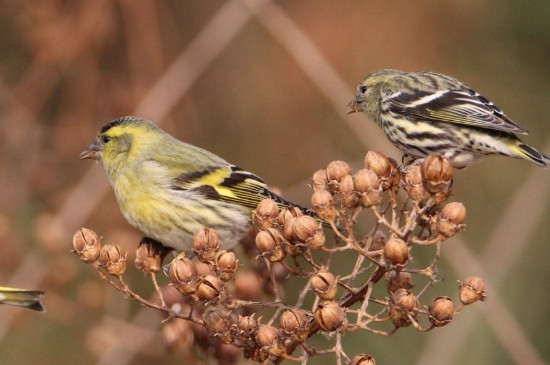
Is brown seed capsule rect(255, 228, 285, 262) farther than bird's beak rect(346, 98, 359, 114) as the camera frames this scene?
No

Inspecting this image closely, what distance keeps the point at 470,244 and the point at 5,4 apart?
4.00 m

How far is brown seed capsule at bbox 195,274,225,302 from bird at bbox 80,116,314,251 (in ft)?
3.57

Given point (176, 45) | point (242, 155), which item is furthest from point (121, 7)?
point (242, 155)

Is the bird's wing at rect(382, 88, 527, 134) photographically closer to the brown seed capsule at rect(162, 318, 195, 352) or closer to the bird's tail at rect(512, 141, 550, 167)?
the bird's tail at rect(512, 141, 550, 167)

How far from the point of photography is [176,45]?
7.54 metres

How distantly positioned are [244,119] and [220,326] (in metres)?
4.69

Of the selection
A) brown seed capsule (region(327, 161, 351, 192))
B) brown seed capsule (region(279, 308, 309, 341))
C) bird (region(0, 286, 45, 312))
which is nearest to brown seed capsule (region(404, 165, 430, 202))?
brown seed capsule (region(327, 161, 351, 192))

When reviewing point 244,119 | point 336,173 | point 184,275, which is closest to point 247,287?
point 184,275

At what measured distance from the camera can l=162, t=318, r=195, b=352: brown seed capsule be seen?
156 inches

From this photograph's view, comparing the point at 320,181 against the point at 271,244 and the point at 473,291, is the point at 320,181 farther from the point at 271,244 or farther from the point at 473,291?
the point at 473,291

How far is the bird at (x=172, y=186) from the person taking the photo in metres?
4.59

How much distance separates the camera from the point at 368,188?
3236mm

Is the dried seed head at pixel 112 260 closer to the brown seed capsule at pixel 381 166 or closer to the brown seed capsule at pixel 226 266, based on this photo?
the brown seed capsule at pixel 226 266

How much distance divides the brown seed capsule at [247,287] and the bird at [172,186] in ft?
2.09
